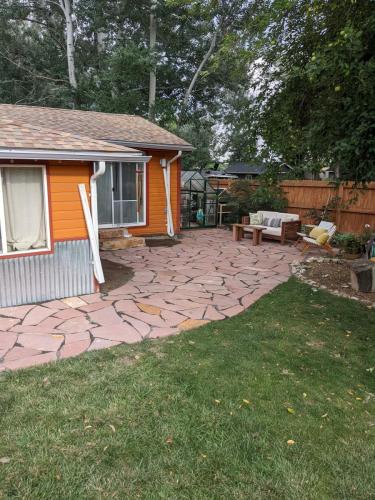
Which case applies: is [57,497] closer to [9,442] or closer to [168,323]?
[9,442]

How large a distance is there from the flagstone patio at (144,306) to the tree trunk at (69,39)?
1222 centimetres

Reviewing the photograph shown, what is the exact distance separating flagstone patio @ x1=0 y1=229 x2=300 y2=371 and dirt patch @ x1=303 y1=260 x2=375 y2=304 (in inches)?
19.9

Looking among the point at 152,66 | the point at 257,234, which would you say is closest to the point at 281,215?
the point at 257,234

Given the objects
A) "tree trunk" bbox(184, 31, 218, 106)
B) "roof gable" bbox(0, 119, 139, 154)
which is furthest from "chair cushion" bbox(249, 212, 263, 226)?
"tree trunk" bbox(184, 31, 218, 106)

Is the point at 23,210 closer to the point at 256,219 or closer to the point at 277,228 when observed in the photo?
the point at 277,228

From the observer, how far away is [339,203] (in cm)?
1021

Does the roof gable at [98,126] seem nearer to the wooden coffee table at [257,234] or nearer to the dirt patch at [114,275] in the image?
the wooden coffee table at [257,234]

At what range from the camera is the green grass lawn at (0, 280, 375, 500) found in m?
2.10

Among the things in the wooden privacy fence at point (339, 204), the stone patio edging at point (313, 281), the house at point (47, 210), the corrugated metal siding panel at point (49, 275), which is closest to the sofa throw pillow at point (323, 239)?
the stone patio edging at point (313, 281)

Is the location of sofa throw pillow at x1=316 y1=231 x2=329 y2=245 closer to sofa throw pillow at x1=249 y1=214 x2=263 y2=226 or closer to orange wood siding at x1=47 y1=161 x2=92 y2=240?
sofa throw pillow at x1=249 y1=214 x2=263 y2=226

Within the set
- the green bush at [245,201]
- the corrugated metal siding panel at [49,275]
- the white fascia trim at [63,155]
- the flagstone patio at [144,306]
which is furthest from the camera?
the green bush at [245,201]

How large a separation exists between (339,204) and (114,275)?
6961mm

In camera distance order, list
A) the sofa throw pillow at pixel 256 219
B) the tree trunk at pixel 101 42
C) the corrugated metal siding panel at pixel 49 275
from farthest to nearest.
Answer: the tree trunk at pixel 101 42 → the sofa throw pillow at pixel 256 219 → the corrugated metal siding panel at pixel 49 275

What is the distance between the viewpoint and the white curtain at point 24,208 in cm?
468
